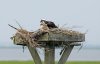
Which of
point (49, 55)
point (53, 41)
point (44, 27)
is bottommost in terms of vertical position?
point (49, 55)

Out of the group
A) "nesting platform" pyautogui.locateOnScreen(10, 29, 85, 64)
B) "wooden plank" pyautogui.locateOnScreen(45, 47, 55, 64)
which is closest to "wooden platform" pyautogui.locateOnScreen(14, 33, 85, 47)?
"nesting platform" pyautogui.locateOnScreen(10, 29, 85, 64)

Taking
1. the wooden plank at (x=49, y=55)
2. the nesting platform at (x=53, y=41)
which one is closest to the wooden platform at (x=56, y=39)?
the nesting platform at (x=53, y=41)

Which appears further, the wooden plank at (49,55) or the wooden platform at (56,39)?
the wooden plank at (49,55)

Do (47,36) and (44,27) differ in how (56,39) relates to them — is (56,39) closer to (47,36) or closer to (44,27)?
(47,36)

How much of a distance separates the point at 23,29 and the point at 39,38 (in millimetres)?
411

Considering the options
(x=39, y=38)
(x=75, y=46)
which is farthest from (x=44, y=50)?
(x=75, y=46)

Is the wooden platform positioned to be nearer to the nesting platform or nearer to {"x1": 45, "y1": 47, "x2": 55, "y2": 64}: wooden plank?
the nesting platform

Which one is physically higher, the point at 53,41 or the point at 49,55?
the point at 53,41

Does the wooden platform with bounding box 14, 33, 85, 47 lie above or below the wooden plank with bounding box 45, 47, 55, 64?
above

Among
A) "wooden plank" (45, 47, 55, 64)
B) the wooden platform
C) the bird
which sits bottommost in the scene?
"wooden plank" (45, 47, 55, 64)

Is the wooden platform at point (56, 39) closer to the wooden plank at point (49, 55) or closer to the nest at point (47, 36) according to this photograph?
the nest at point (47, 36)

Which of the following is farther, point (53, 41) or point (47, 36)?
point (53, 41)

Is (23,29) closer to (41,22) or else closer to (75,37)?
(41,22)

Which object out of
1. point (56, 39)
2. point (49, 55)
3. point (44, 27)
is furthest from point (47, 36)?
point (49, 55)
